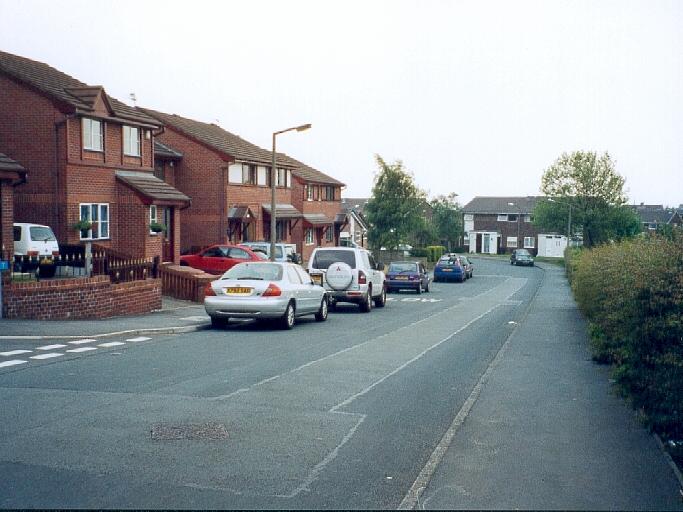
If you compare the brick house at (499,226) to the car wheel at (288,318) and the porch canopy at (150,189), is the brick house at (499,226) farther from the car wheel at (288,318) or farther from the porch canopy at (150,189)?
the car wheel at (288,318)

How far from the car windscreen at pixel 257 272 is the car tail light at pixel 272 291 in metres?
0.36

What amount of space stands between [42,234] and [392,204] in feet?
128

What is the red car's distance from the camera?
31.6 metres

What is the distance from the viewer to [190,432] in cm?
760

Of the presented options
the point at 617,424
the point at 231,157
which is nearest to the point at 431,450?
the point at 617,424

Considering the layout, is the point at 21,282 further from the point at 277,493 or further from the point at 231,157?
the point at 231,157

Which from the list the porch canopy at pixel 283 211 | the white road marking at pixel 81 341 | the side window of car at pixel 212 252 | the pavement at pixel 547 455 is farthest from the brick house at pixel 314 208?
the pavement at pixel 547 455

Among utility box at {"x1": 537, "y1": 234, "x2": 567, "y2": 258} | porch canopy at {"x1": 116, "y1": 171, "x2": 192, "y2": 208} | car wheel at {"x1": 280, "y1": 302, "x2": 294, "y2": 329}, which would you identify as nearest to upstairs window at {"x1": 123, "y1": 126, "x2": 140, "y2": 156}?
porch canopy at {"x1": 116, "y1": 171, "x2": 192, "y2": 208}

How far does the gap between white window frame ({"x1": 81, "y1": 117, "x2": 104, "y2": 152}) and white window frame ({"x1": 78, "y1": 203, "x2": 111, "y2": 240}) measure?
6.39ft

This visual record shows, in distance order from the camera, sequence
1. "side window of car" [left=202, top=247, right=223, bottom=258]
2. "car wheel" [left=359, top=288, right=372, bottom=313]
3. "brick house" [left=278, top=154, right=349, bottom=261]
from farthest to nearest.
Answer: "brick house" [left=278, top=154, right=349, bottom=261], "side window of car" [left=202, top=247, right=223, bottom=258], "car wheel" [left=359, top=288, right=372, bottom=313]

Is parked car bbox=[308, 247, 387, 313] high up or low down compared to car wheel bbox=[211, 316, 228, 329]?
up

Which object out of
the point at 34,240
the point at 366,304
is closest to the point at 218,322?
the point at 366,304

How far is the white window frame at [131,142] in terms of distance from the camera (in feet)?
94.4

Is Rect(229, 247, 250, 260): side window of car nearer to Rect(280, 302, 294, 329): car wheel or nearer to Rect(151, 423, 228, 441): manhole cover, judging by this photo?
Rect(280, 302, 294, 329): car wheel
